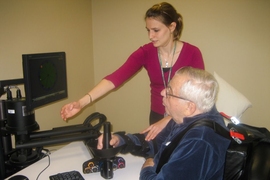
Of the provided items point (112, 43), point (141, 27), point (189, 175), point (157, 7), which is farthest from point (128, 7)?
point (189, 175)

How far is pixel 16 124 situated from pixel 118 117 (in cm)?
159

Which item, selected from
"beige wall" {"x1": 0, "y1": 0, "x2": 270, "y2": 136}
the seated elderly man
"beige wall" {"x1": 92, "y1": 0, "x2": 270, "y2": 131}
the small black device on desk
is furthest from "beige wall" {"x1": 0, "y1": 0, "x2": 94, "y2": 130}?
the seated elderly man

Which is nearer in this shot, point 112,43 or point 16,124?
point 16,124

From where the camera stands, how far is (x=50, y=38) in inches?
82.7

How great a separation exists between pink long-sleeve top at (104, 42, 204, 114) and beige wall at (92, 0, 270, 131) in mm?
554

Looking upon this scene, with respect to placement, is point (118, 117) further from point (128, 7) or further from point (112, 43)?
point (128, 7)

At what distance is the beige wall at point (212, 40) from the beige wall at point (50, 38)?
0.76 feet

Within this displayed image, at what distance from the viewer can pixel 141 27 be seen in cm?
254

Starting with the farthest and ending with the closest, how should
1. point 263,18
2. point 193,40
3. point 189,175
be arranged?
point 193,40 → point 263,18 → point 189,175

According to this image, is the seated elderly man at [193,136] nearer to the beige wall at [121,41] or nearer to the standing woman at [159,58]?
the standing woman at [159,58]

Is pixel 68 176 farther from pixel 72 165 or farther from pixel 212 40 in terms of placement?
pixel 212 40

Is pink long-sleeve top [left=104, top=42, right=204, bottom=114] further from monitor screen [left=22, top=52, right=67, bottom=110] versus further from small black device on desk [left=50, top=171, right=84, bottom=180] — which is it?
small black device on desk [left=50, top=171, right=84, bottom=180]

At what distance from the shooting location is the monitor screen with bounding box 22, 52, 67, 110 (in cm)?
132

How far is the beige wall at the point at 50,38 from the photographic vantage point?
5.68 ft
